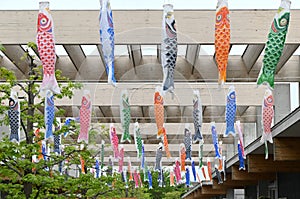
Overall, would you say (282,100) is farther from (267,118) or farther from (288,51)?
(267,118)

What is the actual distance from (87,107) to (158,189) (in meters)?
33.9

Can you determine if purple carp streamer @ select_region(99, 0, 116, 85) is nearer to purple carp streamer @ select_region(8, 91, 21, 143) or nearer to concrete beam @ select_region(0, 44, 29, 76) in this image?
purple carp streamer @ select_region(8, 91, 21, 143)

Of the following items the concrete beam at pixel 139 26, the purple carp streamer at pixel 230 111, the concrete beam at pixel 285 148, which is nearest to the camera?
the concrete beam at pixel 139 26

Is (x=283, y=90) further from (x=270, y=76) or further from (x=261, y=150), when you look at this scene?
(x=270, y=76)

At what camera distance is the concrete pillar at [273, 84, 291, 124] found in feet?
43.1

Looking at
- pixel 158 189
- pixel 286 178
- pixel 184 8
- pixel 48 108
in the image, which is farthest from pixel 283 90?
pixel 158 189

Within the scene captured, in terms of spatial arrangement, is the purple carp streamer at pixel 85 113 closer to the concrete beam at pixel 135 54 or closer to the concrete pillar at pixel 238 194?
the concrete beam at pixel 135 54

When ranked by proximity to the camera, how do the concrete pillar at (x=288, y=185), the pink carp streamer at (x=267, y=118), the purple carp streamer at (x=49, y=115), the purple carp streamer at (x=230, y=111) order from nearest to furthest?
the purple carp streamer at (x=49, y=115), the pink carp streamer at (x=267, y=118), the purple carp streamer at (x=230, y=111), the concrete pillar at (x=288, y=185)

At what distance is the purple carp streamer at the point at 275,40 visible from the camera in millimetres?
5828

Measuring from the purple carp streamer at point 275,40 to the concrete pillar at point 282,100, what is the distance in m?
7.05

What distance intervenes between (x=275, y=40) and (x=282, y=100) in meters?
7.46

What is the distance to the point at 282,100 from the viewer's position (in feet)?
43.4

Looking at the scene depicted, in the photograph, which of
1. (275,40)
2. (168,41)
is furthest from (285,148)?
(168,41)

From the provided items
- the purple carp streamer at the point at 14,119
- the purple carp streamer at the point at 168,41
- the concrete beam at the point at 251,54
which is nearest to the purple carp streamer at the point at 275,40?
the purple carp streamer at the point at 168,41
